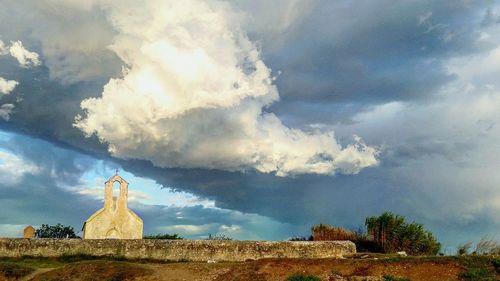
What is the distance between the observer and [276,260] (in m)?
27.7

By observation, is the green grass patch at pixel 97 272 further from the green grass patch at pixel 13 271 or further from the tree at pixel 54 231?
the tree at pixel 54 231

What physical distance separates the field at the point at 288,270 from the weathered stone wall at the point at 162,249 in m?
7.35

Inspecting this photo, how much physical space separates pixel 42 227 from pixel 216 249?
35620mm

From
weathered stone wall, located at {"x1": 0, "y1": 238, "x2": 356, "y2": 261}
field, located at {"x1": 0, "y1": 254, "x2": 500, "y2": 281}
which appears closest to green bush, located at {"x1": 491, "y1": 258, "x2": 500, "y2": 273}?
field, located at {"x1": 0, "y1": 254, "x2": 500, "y2": 281}

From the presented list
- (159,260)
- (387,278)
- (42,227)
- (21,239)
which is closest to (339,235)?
(159,260)

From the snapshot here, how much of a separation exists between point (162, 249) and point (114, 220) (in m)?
13.0

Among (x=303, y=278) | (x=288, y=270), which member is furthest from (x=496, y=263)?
(x=288, y=270)

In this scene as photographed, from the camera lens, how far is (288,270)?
26.3m

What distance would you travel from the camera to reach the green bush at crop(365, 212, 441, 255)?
42.3 m

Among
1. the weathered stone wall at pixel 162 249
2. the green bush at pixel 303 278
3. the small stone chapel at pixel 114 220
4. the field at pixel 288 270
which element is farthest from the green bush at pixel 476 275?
the small stone chapel at pixel 114 220

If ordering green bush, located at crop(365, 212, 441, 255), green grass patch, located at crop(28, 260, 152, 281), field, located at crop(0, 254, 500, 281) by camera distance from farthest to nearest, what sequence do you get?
green bush, located at crop(365, 212, 441, 255), green grass patch, located at crop(28, 260, 152, 281), field, located at crop(0, 254, 500, 281)

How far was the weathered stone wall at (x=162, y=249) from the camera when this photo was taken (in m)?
35.9

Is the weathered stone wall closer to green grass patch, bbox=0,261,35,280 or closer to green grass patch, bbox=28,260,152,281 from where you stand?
green grass patch, bbox=0,261,35,280

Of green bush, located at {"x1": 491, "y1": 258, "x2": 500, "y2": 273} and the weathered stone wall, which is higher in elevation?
the weathered stone wall
